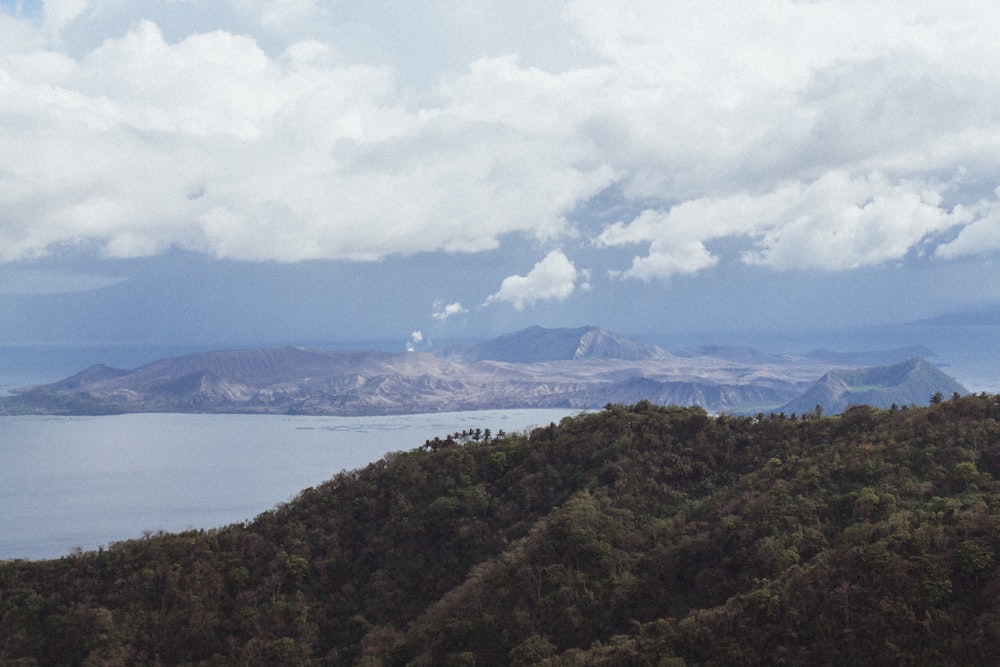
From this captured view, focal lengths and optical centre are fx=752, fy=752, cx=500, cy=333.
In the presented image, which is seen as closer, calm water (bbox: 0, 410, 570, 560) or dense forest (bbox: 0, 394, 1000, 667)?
dense forest (bbox: 0, 394, 1000, 667)

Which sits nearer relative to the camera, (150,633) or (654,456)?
(150,633)

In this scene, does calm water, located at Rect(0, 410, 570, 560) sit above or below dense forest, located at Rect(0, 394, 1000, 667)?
below

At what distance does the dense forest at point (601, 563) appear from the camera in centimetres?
2992

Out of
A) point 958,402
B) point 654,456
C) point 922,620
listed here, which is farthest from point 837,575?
point 958,402

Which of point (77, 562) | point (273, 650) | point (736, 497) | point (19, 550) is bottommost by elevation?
point (19, 550)

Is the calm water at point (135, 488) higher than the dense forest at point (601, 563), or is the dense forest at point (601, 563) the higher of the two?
the dense forest at point (601, 563)

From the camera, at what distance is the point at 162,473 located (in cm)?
16500

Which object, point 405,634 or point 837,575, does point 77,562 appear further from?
point 837,575

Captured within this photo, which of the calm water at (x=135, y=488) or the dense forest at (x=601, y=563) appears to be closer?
the dense forest at (x=601, y=563)

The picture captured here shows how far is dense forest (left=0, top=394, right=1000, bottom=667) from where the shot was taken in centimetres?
2992

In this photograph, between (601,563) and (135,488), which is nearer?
(601,563)

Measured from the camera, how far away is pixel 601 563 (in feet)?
127

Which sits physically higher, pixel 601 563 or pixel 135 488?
pixel 601 563

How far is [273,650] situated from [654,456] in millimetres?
26423
